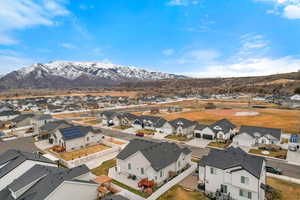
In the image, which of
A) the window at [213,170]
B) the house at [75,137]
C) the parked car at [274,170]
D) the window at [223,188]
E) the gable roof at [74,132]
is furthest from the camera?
the gable roof at [74,132]

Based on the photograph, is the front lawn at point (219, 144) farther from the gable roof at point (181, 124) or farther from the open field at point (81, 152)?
the open field at point (81, 152)

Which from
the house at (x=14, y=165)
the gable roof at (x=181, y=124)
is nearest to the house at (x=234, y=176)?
the house at (x=14, y=165)

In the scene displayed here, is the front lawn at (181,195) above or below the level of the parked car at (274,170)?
below

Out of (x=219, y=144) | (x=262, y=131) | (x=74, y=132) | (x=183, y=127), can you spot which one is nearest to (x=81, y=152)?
(x=74, y=132)

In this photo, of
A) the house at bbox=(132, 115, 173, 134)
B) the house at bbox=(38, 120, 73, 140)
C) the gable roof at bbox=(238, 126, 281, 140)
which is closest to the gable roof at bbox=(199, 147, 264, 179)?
the gable roof at bbox=(238, 126, 281, 140)

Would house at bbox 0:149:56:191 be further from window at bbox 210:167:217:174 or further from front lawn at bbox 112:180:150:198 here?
window at bbox 210:167:217:174

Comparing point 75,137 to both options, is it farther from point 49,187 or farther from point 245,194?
point 245,194
